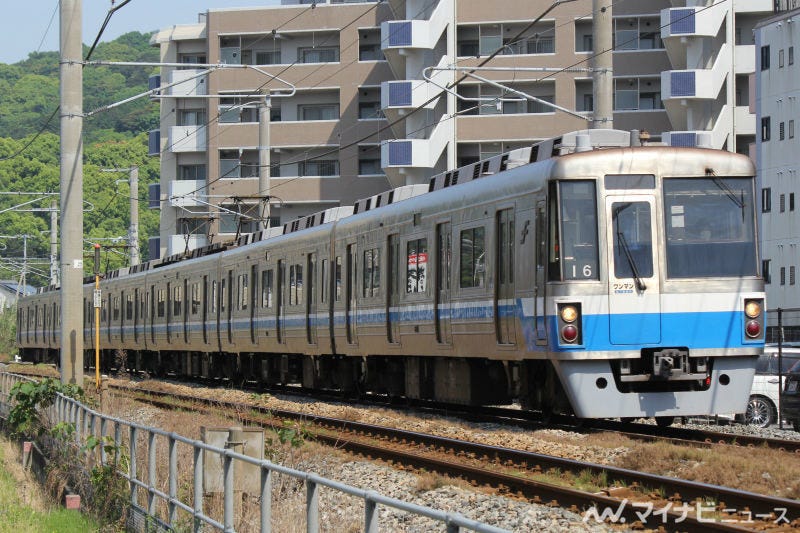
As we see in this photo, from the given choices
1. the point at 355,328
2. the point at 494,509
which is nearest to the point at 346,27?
the point at 355,328

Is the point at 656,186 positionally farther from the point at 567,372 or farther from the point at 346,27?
the point at 346,27

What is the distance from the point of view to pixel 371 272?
2270 cm

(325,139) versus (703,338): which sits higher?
(325,139)

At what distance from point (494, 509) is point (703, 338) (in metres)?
5.74

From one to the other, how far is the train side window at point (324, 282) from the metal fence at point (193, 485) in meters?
7.42

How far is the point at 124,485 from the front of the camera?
13.5 m

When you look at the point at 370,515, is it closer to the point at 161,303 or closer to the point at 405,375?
the point at 405,375

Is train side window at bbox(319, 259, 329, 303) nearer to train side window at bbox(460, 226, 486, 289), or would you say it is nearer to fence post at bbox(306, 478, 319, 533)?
train side window at bbox(460, 226, 486, 289)

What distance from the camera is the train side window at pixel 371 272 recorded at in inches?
880

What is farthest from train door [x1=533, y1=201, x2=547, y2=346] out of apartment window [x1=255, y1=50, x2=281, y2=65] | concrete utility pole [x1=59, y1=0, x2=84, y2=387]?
apartment window [x1=255, y1=50, x2=281, y2=65]

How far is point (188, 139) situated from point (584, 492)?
210ft

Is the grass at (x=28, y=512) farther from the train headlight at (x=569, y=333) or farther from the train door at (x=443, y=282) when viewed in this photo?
the train door at (x=443, y=282)

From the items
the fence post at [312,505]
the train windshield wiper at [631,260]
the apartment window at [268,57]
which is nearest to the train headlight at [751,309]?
the train windshield wiper at [631,260]

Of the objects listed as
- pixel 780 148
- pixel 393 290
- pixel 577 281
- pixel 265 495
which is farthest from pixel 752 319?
pixel 780 148
